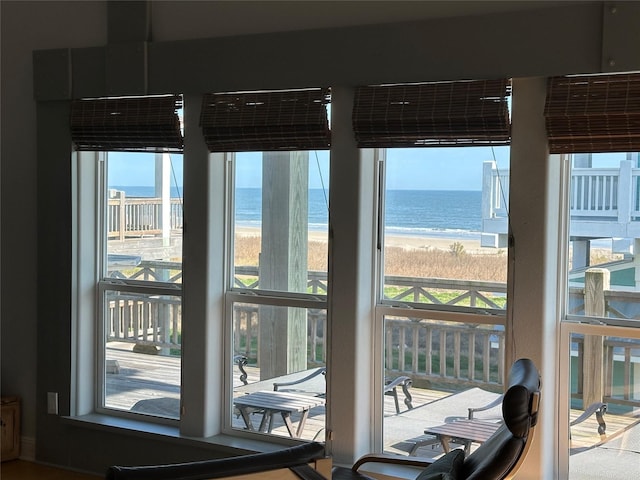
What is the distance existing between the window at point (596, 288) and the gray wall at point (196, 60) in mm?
238

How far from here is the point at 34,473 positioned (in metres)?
5.36

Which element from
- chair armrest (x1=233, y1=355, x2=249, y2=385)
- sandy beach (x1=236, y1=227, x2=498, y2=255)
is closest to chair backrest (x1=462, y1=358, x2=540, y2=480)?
sandy beach (x1=236, y1=227, x2=498, y2=255)

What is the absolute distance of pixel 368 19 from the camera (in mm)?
4512

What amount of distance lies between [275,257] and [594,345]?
1.77 meters

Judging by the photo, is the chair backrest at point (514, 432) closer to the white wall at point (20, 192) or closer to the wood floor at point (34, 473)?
the wood floor at point (34, 473)

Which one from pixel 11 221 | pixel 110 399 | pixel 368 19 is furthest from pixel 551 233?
pixel 11 221

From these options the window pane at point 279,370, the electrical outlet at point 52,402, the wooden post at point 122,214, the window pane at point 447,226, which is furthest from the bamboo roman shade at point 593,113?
the electrical outlet at point 52,402

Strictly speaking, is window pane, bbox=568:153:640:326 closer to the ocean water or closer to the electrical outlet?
Result: the ocean water

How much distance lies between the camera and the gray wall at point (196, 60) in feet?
13.3

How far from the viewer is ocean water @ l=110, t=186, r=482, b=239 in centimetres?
448

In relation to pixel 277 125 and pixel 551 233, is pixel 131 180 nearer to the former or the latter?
pixel 277 125

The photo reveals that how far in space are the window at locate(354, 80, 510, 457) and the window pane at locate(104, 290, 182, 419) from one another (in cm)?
137

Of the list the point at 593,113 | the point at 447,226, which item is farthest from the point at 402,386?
the point at 593,113

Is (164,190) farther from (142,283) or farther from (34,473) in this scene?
(34,473)
